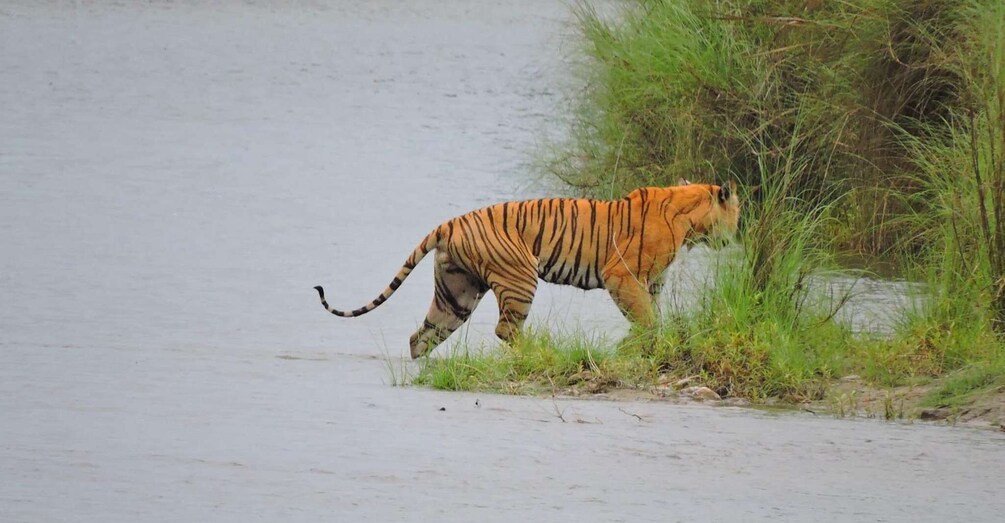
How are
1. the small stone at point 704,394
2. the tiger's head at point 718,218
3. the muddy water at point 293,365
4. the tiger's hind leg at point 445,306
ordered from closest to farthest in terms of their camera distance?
the muddy water at point 293,365 → the small stone at point 704,394 → the tiger's hind leg at point 445,306 → the tiger's head at point 718,218

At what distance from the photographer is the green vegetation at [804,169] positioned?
871cm

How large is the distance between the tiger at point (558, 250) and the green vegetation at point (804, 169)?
8.7 inches

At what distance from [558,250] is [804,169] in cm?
363

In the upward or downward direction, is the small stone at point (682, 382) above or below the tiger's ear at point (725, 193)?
below

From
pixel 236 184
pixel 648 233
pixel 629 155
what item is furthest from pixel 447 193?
pixel 648 233

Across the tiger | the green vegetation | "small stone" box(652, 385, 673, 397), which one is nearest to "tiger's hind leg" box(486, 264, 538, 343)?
the tiger

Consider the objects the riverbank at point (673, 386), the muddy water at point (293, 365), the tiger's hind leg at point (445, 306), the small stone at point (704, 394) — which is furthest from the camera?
the tiger's hind leg at point (445, 306)

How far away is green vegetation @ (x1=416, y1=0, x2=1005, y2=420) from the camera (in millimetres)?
8711

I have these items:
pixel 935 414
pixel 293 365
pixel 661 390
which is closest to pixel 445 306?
pixel 293 365

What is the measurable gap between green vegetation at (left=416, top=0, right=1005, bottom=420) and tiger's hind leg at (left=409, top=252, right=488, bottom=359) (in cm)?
35

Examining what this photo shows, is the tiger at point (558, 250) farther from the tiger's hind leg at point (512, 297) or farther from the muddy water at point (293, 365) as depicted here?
the muddy water at point (293, 365)

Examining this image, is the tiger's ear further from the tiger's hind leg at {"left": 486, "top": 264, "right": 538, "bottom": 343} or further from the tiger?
the tiger's hind leg at {"left": 486, "top": 264, "right": 538, "bottom": 343}

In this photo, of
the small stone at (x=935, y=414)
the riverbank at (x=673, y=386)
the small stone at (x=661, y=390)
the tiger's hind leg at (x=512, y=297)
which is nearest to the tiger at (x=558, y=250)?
the tiger's hind leg at (x=512, y=297)

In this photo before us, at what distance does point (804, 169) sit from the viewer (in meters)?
12.7
